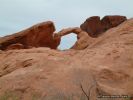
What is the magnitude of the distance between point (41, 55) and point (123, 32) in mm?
2917

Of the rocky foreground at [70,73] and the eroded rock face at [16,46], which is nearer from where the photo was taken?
the rocky foreground at [70,73]

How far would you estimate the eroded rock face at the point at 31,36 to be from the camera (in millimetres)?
14023

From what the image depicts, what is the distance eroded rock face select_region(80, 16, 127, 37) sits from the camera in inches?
721

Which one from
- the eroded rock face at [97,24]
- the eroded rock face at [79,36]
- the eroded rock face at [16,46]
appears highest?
the eroded rock face at [16,46]

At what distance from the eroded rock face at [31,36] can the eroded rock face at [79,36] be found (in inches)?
21.6

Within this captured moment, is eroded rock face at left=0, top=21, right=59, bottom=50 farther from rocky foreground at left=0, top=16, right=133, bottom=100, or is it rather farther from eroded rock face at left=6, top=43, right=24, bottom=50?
rocky foreground at left=0, top=16, right=133, bottom=100

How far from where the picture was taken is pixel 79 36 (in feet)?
48.3

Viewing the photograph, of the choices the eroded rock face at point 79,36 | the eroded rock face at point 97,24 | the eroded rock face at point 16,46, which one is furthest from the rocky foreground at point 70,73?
the eroded rock face at point 97,24

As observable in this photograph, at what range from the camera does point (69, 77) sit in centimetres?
797

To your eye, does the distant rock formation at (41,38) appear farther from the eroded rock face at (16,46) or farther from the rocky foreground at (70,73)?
the rocky foreground at (70,73)

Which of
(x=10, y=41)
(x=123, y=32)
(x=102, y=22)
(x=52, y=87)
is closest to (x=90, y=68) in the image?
(x=52, y=87)

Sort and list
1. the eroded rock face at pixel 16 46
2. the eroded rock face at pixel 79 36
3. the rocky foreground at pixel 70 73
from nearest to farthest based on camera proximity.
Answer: the rocky foreground at pixel 70 73, the eroded rock face at pixel 16 46, the eroded rock face at pixel 79 36

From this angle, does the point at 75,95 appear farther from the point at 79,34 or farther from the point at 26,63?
the point at 79,34

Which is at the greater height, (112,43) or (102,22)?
(112,43)
